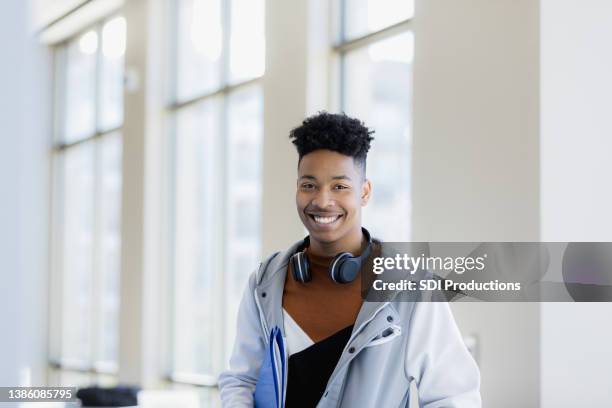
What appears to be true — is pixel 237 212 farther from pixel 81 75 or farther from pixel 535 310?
pixel 81 75

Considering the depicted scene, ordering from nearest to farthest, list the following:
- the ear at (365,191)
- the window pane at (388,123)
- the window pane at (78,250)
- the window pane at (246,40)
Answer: the ear at (365,191), the window pane at (388,123), the window pane at (246,40), the window pane at (78,250)

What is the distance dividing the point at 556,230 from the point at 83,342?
6.52 m

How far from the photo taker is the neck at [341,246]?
1706 millimetres

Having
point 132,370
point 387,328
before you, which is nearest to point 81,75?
point 132,370

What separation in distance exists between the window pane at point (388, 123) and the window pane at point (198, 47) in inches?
73.4

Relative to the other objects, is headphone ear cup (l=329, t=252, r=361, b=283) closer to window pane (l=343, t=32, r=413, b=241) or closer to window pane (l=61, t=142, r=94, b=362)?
window pane (l=343, t=32, r=413, b=241)

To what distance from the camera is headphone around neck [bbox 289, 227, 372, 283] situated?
162 cm

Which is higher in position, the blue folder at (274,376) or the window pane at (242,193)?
the window pane at (242,193)

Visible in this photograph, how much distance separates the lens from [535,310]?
2861 mm

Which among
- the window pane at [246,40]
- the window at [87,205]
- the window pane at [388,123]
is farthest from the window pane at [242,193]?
the window at [87,205]

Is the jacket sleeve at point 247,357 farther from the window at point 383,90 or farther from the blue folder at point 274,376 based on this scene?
the window at point 383,90

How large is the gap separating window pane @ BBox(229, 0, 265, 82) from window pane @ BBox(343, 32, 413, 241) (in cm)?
110

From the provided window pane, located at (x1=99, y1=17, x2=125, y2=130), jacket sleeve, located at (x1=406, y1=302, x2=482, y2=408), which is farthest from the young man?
window pane, located at (x1=99, y1=17, x2=125, y2=130)

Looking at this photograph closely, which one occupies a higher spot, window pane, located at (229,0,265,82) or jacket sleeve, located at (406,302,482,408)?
window pane, located at (229,0,265,82)
